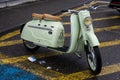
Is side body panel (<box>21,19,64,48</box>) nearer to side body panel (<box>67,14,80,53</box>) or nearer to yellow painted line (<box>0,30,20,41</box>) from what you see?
side body panel (<box>67,14,80,53</box>)

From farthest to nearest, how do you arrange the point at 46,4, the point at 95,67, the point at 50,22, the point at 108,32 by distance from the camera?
1. the point at 46,4
2. the point at 108,32
3. the point at 50,22
4. the point at 95,67

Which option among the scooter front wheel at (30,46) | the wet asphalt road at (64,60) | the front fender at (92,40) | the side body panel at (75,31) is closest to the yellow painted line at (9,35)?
the wet asphalt road at (64,60)

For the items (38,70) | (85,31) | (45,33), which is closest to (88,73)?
(85,31)

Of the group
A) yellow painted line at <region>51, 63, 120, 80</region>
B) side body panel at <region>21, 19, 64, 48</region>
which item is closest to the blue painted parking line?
yellow painted line at <region>51, 63, 120, 80</region>

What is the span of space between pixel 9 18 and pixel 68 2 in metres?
3.27

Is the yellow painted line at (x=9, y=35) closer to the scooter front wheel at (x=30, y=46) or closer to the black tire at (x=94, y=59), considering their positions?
the scooter front wheel at (x=30, y=46)

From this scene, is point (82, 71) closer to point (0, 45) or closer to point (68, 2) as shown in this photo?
point (0, 45)

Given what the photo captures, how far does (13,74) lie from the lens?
527cm

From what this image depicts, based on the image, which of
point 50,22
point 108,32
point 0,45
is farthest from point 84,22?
point 108,32

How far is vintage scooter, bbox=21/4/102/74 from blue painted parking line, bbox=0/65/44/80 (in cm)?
72

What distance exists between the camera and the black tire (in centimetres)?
507

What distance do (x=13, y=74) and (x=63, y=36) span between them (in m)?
1.17

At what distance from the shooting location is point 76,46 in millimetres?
5500

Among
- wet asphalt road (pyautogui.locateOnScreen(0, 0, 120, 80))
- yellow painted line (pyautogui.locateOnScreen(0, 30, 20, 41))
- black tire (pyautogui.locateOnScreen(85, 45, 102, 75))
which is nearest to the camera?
black tire (pyautogui.locateOnScreen(85, 45, 102, 75))
